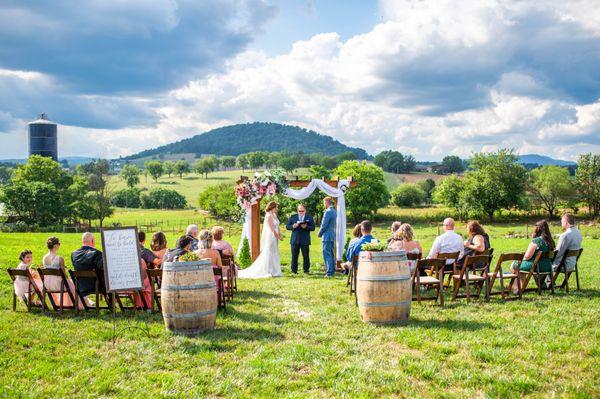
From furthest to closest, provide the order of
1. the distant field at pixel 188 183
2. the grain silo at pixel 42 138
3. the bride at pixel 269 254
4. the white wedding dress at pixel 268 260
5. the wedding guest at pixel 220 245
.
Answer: the grain silo at pixel 42 138 < the distant field at pixel 188 183 < the white wedding dress at pixel 268 260 < the bride at pixel 269 254 < the wedding guest at pixel 220 245

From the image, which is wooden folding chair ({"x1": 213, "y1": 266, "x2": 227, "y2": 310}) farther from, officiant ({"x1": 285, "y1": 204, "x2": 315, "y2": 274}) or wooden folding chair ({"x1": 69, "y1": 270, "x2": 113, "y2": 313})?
officiant ({"x1": 285, "y1": 204, "x2": 315, "y2": 274})

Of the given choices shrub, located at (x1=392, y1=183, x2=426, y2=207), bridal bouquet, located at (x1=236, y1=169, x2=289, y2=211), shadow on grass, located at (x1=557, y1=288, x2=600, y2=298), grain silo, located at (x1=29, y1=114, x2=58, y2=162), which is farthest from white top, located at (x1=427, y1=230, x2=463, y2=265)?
grain silo, located at (x1=29, y1=114, x2=58, y2=162)

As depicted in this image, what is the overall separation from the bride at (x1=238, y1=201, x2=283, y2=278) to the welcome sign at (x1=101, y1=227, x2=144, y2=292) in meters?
7.17

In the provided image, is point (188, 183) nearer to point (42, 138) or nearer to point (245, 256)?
point (42, 138)

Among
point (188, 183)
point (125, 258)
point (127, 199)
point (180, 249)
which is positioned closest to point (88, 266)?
point (125, 258)

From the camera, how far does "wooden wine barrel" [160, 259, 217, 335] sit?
7871 millimetres

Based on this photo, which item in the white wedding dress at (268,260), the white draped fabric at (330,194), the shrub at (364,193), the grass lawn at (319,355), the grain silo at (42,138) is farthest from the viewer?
the grain silo at (42,138)

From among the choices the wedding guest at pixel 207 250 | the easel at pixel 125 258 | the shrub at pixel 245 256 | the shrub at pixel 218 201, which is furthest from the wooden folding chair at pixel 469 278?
the shrub at pixel 218 201

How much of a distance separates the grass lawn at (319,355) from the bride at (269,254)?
19.6 ft

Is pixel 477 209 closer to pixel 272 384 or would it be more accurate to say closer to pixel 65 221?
pixel 65 221

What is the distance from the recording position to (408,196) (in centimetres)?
8850

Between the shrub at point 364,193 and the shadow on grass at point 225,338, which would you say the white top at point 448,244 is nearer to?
the shadow on grass at point 225,338

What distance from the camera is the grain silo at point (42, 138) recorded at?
131625 millimetres

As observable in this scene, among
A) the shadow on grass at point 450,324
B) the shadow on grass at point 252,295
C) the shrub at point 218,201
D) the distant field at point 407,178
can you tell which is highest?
the distant field at point 407,178
